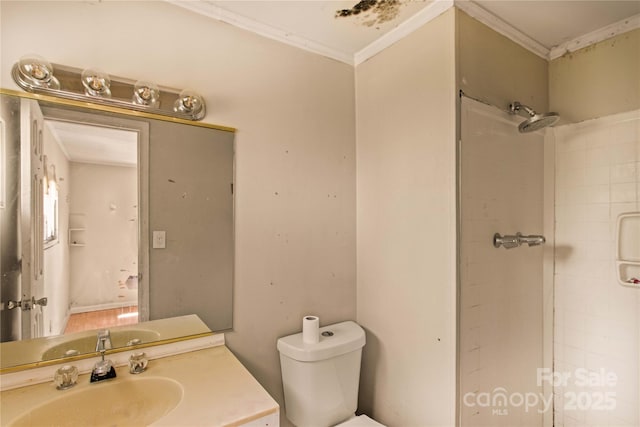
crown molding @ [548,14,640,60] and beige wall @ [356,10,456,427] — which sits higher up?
crown molding @ [548,14,640,60]

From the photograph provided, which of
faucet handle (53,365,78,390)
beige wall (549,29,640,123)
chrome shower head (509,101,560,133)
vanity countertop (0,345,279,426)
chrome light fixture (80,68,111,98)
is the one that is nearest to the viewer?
vanity countertop (0,345,279,426)

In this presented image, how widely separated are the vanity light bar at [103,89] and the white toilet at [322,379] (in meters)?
1.09

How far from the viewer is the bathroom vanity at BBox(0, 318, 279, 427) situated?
0.91 m

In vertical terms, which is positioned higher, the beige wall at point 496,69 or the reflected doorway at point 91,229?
the beige wall at point 496,69

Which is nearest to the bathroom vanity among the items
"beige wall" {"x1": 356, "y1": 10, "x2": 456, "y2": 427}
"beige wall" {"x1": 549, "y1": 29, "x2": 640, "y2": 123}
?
"beige wall" {"x1": 356, "y1": 10, "x2": 456, "y2": 427}

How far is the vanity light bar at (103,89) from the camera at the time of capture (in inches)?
41.6

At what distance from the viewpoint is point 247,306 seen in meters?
1.47

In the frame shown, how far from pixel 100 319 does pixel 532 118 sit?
74.7 inches

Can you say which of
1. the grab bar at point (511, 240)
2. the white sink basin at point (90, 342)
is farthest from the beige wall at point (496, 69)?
the white sink basin at point (90, 342)

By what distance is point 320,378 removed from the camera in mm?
1434

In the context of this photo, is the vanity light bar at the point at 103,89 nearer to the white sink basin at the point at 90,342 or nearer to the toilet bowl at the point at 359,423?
the white sink basin at the point at 90,342

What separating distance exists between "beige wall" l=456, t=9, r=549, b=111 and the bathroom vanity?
1385mm

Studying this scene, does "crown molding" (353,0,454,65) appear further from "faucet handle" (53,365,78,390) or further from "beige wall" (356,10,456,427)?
"faucet handle" (53,365,78,390)

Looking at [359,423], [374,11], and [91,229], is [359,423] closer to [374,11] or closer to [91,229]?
[91,229]
